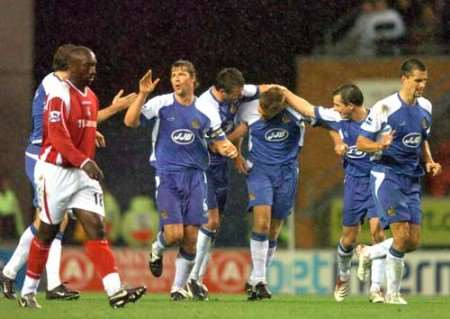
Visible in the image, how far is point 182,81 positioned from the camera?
1591 centimetres

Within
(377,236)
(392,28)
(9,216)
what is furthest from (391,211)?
(392,28)

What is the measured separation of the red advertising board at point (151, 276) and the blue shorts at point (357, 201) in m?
4.67

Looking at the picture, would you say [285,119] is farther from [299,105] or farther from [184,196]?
[184,196]

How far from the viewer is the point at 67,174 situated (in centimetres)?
1359

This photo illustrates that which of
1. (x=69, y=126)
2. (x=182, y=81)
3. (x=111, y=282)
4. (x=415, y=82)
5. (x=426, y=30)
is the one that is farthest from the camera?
(x=426, y=30)

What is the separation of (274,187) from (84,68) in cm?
361

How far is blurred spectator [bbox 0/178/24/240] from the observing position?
73.9ft

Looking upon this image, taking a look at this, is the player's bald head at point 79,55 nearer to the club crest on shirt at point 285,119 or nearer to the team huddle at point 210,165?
the team huddle at point 210,165

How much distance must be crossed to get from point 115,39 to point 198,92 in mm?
2417

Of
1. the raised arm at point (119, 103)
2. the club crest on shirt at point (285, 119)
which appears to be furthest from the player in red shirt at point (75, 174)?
the club crest on shirt at point (285, 119)

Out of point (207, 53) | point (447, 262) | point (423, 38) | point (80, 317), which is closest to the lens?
point (80, 317)

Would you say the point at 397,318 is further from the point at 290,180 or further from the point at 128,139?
the point at 128,139

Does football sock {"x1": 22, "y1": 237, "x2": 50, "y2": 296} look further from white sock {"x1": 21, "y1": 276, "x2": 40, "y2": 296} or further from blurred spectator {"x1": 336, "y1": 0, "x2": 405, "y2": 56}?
blurred spectator {"x1": 336, "y1": 0, "x2": 405, "y2": 56}

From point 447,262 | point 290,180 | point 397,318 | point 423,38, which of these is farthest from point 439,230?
point 397,318
